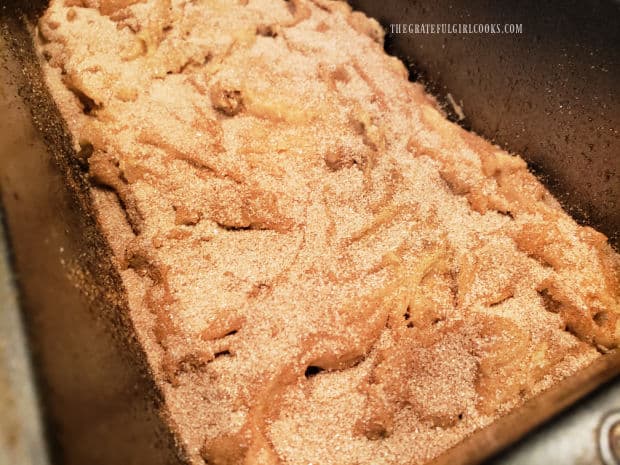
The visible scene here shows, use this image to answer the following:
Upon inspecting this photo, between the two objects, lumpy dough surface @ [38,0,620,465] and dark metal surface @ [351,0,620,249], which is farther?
dark metal surface @ [351,0,620,249]

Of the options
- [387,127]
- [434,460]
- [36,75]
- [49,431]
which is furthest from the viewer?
[387,127]

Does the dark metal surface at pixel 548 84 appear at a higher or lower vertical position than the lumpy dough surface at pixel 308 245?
higher

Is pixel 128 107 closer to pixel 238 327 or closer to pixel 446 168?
pixel 238 327

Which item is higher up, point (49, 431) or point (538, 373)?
point (49, 431)

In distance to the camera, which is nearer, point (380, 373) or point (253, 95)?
point (380, 373)

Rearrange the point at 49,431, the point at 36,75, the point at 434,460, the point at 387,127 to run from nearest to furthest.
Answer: the point at 49,431 < the point at 434,460 < the point at 36,75 < the point at 387,127

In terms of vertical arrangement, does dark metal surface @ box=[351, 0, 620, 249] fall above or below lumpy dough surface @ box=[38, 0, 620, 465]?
above

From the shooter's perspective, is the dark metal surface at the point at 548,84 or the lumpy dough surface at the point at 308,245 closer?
the lumpy dough surface at the point at 308,245

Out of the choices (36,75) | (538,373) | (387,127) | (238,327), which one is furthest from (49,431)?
(387,127)
